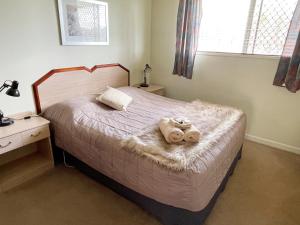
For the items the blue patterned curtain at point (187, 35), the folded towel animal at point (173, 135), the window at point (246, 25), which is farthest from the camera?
the blue patterned curtain at point (187, 35)

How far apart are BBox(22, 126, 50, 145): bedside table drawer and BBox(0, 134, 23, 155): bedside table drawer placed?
1.9 inches

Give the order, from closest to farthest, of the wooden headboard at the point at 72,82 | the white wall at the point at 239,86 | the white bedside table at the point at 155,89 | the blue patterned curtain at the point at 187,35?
the wooden headboard at the point at 72,82
the white wall at the point at 239,86
the blue patterned curtain at the point at 187,35
the white bedside table at the point at 155,89

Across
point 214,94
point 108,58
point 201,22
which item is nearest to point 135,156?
point 108,58

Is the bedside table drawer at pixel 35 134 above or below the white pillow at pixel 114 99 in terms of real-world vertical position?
below

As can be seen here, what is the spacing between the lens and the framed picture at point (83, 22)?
2338 millimetres

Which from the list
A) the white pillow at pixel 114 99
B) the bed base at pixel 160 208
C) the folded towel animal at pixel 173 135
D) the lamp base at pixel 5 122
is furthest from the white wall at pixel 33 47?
the folded towel animal at pixel 173 135

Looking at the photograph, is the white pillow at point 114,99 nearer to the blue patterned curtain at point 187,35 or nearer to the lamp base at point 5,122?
the lamp base at point 5,122

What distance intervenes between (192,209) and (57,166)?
5.37 ft

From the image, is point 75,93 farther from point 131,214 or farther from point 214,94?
point 214,94

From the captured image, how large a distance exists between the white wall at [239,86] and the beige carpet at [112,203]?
0.73 m

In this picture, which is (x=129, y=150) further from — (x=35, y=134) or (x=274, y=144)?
(x=274, y=144)

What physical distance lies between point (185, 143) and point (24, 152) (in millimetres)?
1875

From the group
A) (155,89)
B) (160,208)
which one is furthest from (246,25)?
(160,208)

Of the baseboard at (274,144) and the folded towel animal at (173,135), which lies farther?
the baseboard at (274,144)
